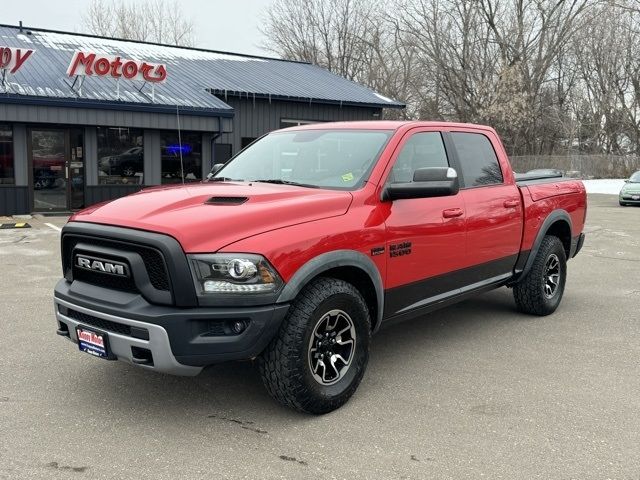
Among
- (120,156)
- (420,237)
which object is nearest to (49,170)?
(120,156)

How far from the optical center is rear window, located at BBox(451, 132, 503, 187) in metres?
5.14

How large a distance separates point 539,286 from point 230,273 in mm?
3833

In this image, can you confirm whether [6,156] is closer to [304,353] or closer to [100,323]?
[100,323]

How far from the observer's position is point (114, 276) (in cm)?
353

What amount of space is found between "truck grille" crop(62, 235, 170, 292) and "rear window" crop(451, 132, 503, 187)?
110 inches

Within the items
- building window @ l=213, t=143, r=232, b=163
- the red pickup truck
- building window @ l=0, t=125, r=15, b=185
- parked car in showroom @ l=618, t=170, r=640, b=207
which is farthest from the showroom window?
parked car in showroom @ l=618, t=170, r=640, b=207

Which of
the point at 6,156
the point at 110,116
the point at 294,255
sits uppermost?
the point at 110,116

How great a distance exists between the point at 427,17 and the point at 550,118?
38.7ft

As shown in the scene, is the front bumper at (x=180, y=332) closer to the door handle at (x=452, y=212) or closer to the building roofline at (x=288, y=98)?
the door handle at (x=452, y=212)

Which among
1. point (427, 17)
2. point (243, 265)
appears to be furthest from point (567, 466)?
point (427, 17)

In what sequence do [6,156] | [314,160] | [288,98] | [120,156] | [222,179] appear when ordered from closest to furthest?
[314,160]
[222,179]
[6,156]
[120,156]
[288,98]

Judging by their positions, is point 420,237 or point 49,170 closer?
point 420,237

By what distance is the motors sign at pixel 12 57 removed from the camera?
1484 cm

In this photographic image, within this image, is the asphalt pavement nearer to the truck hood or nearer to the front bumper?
the front bumper
